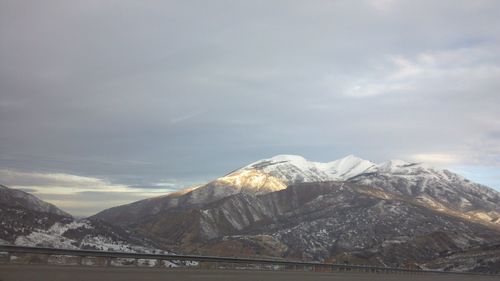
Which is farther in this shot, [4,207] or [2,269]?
[4,207]

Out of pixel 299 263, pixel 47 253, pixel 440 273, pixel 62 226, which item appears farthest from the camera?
pixel 62 226

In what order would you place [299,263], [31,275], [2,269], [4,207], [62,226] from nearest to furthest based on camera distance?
1. [31,275]
2. [2,269]
3. [299,263]
4. [62,226]
5. [4,207]

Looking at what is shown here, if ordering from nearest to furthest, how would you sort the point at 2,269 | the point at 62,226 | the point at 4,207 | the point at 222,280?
the point at 2,269
the point at 222,280
the point at 62,226
the point at 4,207

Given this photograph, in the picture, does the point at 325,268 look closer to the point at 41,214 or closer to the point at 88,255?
the point at 88,255

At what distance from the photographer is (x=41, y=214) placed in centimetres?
19262

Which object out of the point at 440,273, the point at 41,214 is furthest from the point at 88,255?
the point at 41,214

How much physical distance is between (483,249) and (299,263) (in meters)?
175

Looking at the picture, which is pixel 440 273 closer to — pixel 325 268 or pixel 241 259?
pixel 325 268

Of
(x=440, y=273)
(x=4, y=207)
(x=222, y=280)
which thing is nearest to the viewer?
(x=222, y=280)

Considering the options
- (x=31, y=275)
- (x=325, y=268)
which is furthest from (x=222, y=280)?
(x=325, y=268)

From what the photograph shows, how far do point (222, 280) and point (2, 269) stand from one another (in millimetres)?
8875

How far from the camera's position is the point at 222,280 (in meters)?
23.4

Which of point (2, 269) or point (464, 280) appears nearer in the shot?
point (2, 269)

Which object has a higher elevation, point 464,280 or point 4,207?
point 4,207
